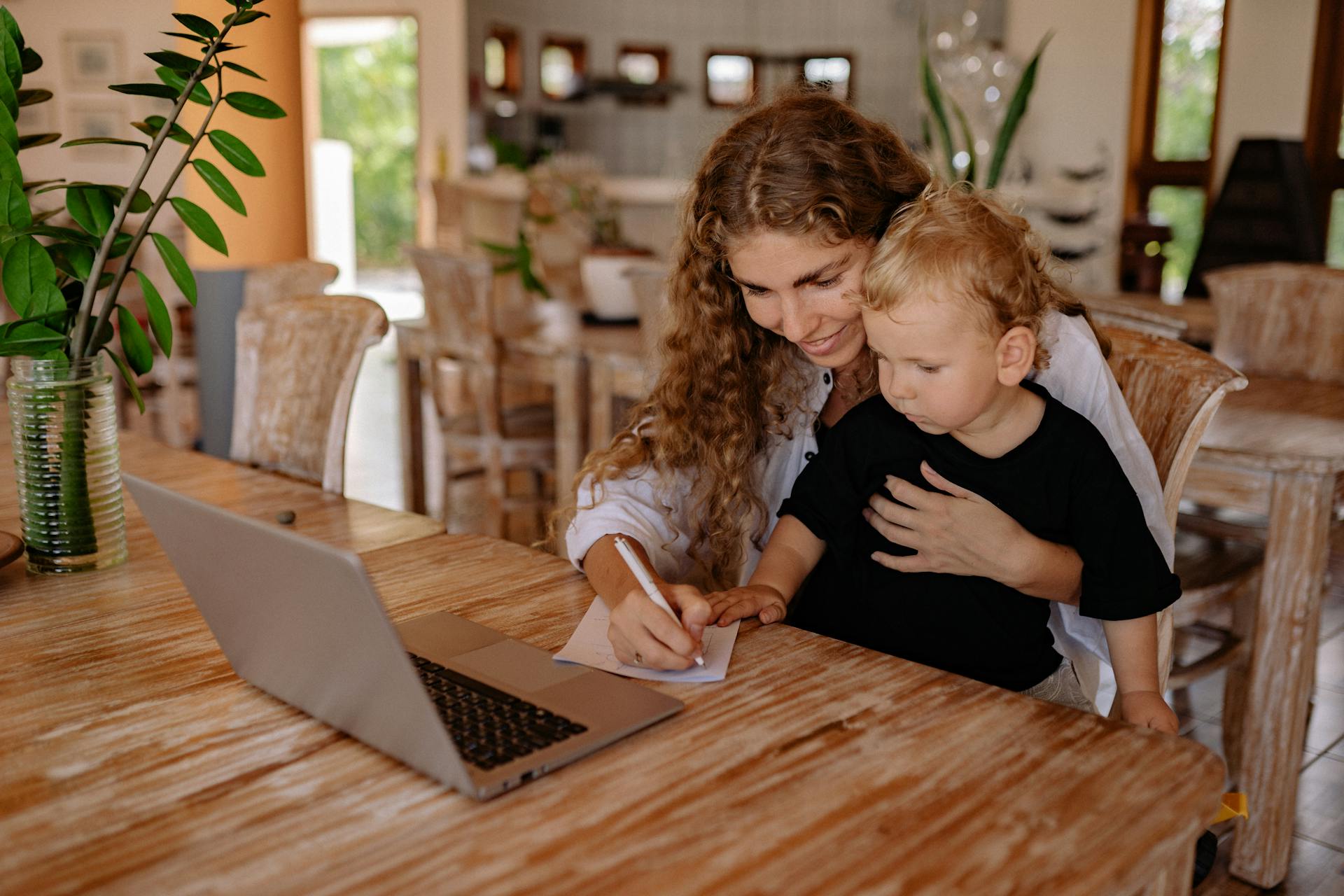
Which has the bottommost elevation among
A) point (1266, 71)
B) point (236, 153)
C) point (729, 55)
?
point (236, 153)

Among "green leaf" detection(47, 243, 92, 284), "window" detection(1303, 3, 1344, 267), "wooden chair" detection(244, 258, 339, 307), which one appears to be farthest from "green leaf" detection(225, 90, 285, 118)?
"window" detection(1303, 3, 1344, 267)

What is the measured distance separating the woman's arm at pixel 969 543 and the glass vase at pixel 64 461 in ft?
2.77

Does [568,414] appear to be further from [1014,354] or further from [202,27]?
[1014,354]

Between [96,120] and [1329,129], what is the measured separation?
733 cm

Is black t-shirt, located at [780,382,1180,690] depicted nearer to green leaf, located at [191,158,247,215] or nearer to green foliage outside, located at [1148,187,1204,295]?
green leaf, located at [191,158,247,215]

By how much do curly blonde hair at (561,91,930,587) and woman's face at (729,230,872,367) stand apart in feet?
0.05

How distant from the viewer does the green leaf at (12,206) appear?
3.93ft

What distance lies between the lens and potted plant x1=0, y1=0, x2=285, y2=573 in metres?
1.21

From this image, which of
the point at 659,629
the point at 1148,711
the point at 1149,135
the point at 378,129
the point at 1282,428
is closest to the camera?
the point at 659,629

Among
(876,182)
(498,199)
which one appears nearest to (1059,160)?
(498,199)

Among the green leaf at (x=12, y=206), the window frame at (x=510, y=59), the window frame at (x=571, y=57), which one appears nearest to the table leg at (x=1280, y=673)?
the green leaf at (x=12, y=206)

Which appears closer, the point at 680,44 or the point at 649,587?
the point at 649,587

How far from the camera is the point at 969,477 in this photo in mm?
1253

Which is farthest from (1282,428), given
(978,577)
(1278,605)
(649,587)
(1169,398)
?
(649,587)
